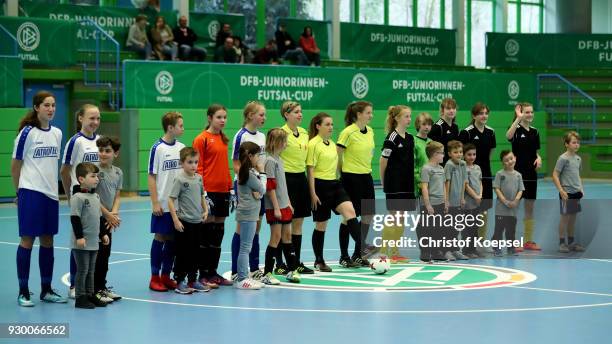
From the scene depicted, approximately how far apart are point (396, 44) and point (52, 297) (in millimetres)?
24320

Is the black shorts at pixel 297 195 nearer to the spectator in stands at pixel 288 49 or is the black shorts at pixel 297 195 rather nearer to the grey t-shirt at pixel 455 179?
the grey t-shirt at pixel 455 179

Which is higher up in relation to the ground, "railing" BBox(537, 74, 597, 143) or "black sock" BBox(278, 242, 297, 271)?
"railing" BBox(537, 74, 597, 143)

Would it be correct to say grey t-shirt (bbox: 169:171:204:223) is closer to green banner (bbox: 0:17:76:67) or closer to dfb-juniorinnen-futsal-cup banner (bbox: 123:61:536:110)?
dfb-juniorinnen-futsal-cup banner (bbox: 123:61:536:110)

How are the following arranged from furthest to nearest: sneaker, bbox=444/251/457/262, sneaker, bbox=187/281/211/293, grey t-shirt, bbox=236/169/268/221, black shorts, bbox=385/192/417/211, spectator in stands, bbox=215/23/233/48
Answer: spectator in stands, bbox=215/23/233/48 → sneaker, bbox=444/251/457/262 → black shorts, bbox=385/192/417/211 → grey t-shirt, bbox=236/169/268/221 → sneaker, bbox=187/281/211/293

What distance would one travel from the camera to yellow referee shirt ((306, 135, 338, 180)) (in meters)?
11.4

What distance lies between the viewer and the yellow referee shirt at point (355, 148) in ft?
38.8

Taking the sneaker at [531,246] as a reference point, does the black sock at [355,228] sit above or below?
above

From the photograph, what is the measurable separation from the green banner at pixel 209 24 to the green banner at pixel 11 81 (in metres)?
7.53

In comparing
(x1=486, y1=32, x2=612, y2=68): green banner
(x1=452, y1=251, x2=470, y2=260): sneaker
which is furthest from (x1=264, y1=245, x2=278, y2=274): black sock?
(x1=486, y1=32, x2=612, y2=68): green banner

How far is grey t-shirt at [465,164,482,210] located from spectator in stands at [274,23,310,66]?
15.1 m

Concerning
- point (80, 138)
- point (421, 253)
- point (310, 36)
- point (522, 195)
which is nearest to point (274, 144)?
point (80, 138)

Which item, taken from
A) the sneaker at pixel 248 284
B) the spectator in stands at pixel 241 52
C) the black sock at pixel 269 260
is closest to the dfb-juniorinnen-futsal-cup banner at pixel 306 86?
the spectator in stands at pixel 241 52

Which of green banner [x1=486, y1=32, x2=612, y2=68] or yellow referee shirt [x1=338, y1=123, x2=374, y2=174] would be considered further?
green banner [x1=486, y1=32, x2=612, y2=68]

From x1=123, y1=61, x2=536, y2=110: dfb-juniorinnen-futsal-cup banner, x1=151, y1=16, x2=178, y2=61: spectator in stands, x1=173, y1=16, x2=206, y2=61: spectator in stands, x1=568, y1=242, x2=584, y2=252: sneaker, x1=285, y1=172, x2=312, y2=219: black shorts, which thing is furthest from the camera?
x1=173, y1=16, x2=206, y2=61: spectator in stands
